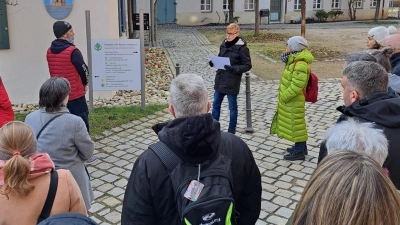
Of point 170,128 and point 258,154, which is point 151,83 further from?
point 170,128

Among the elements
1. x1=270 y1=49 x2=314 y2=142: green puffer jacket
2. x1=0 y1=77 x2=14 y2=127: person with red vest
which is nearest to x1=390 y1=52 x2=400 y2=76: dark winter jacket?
x1=270 y1=49 x2=314 y2=142: green puffer jacket

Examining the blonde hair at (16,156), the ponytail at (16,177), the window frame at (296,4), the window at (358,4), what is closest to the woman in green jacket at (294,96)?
the blonde hair at (16,156)

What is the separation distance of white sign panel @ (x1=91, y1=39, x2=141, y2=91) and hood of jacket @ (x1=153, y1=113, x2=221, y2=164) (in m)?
6.82

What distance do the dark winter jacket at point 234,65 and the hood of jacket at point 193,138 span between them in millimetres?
4473

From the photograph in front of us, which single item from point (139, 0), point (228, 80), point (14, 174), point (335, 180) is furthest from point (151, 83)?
point (139, 0)

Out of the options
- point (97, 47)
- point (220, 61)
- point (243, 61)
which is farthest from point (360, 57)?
point (97, 47)

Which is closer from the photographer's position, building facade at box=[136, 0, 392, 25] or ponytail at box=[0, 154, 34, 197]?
ponytail at box=[0, 154, 34, 197]

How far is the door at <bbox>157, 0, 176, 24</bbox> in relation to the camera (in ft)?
113

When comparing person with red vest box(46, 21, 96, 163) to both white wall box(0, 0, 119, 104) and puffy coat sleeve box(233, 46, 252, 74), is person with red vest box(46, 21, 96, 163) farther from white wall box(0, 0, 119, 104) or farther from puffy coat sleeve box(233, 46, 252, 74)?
white wall box(0, 0, 119, 104)

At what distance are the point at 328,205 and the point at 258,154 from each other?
5185 mm

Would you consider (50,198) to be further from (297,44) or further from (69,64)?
(297,44)

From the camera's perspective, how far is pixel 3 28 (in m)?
9.28

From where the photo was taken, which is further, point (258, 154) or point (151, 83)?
point (151, 83)

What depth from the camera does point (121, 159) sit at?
6.41m
